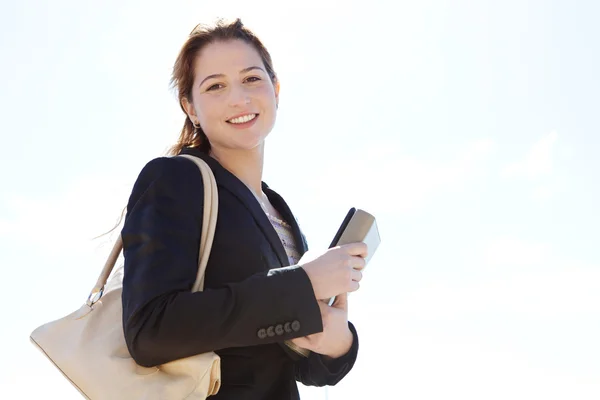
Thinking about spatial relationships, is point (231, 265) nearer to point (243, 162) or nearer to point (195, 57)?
point (243, 162)

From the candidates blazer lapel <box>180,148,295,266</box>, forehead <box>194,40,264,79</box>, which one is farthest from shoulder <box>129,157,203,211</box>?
forehead <box>194,40,264,79</box>

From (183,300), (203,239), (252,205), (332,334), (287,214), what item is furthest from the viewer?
(287,214)

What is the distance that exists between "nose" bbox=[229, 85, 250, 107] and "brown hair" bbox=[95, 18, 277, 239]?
0.31m

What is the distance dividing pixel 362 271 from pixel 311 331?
50 centimetres

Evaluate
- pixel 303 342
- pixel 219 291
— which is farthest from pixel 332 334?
pixel 219 291

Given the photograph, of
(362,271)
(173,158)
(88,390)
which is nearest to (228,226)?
(173,158)

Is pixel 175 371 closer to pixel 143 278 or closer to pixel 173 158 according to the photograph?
pixel 143 278

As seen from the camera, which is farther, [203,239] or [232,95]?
[232,95]

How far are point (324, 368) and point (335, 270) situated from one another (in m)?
0.72

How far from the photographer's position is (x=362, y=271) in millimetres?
3559

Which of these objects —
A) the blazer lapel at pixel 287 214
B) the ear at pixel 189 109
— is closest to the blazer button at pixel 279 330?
the blazer lapel at pixel 287 214

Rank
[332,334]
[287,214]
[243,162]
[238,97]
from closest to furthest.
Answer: [332,334]
[238,97]
[243,162]
[287,214]

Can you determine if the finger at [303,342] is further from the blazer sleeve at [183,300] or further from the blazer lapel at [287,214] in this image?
the blazer lapel at [287,214]

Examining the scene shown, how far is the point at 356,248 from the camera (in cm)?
341
